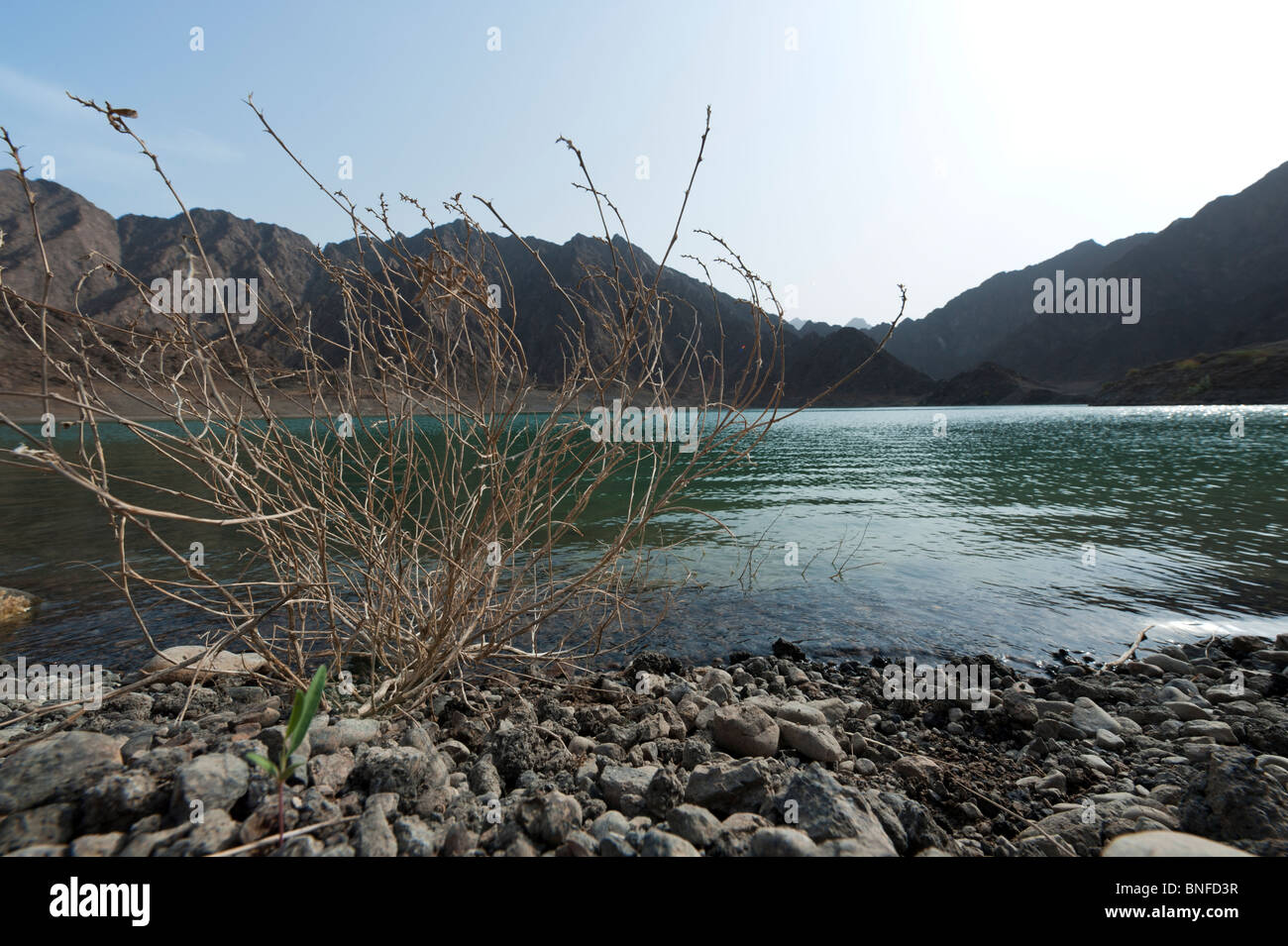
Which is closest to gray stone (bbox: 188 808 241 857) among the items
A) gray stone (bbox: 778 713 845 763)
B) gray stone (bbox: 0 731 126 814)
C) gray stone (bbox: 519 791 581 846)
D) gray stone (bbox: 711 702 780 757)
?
gray stone (bbox: 0 731 126 814)

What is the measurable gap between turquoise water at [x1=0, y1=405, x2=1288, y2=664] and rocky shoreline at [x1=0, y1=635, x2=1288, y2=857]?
1.74 meters

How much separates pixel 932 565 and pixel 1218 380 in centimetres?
10788

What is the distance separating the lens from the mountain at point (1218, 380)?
7969cm

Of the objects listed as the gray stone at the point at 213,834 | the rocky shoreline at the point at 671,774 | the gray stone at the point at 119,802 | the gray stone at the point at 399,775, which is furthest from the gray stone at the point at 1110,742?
the gray stone at the point at 119,802

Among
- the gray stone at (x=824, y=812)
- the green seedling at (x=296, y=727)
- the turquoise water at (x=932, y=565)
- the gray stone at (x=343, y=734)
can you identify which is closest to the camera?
the green seedling at (x=296, y=727)

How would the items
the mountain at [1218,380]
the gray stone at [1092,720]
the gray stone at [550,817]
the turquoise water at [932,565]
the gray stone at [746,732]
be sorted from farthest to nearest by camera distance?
the mountain at [1218,380] < the turquoise water at [932,565] < the gray stone at [1092,720] < the gray stone at [746,732] < the gray stone at [550,817]

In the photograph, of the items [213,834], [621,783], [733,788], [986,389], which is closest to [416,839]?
[213,834]

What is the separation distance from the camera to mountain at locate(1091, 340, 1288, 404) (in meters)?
79.7

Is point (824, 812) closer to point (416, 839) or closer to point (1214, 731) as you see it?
point (416, 839)

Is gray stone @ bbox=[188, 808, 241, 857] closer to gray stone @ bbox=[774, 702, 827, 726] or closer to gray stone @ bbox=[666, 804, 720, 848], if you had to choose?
gray stone @ bbox=[666, 804, 720, 848]

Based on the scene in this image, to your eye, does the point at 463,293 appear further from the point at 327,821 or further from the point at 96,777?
the point at 96,777

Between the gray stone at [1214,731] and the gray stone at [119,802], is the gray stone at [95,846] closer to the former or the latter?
the gray stone at [119,802]

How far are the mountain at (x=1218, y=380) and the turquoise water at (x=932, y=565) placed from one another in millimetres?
86467
